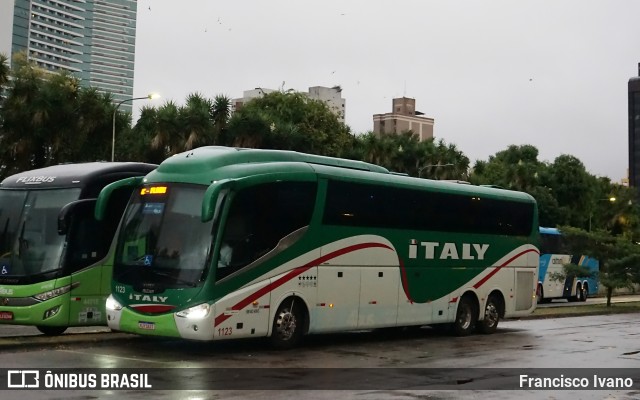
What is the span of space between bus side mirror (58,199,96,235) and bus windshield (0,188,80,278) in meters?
0.31

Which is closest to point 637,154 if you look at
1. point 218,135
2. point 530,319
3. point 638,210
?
point 638,210

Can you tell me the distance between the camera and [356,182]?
19172 mm

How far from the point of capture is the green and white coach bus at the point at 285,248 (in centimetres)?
1591

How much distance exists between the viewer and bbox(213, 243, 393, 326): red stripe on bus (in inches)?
637

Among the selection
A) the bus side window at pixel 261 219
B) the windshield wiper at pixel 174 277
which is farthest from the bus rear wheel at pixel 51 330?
the bus side window at pixel 261 219

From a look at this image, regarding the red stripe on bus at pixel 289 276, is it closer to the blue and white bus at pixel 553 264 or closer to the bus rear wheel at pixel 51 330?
the bus rear wheel at pixel 51 330

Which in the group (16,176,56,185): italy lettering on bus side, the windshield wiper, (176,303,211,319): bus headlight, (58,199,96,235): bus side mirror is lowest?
(176,303,211,319): bus headlight

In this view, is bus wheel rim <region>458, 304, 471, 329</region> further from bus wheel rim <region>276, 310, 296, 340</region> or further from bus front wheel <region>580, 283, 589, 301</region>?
bus front wheel <region>580, 283, 589, 301</region>

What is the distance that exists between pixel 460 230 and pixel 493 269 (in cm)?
214

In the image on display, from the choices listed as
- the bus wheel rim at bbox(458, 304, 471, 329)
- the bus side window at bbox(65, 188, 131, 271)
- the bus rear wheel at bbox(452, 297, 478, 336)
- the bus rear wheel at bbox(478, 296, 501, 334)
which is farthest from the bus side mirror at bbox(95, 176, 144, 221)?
the bus rear wheel at bbox(478, 296, 501, 334)

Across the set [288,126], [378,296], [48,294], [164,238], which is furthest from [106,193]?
[288,126]

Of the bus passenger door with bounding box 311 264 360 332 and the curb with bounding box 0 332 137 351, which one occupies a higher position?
the bus passenger door with bounding box 311 264 360 332

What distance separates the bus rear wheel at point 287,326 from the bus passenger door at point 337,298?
436 millimetres

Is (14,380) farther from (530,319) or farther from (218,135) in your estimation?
(218,135)
